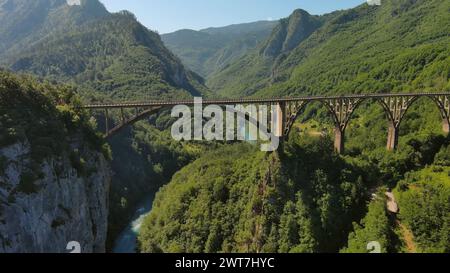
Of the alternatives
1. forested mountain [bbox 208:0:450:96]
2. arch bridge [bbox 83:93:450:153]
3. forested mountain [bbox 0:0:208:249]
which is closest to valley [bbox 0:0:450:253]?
arch bridge [bbox 83:93:450:153]

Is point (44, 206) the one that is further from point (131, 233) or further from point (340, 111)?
point (340, 111)

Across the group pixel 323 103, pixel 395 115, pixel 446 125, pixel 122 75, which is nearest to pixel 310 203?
pixel 323 103

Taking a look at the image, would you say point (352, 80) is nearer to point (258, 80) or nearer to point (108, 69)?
point (108, 69)

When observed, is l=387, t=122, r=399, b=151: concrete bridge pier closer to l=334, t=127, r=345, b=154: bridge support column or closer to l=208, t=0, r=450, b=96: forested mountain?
l=334, t=127, r=345, b=154: bridge support column

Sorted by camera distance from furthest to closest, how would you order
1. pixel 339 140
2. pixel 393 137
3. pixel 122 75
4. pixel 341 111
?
pixel 122 75
pixel 393 137
pixel 339 140
pixel 341 111

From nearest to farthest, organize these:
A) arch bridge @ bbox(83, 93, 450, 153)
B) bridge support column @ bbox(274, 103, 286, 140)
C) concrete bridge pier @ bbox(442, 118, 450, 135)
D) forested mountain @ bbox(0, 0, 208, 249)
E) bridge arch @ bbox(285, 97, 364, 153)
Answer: arch bridge @ bbox(83, 93, 450, 153), bridge support column @ bbox(274, 103, 286, 140), bridge arch @ bbox(285, 97, 364, 153), concrete bridge pier @ bbox(442, 118, 450, 135), forested mountain @ bbox(0, 0, 208, 249)

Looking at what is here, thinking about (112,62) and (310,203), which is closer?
(310,203)
